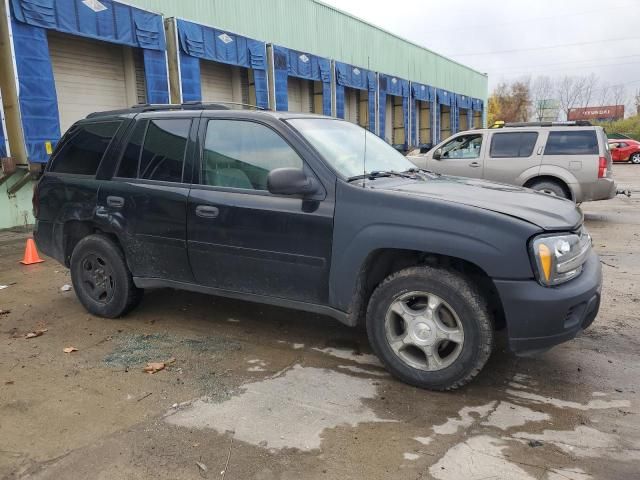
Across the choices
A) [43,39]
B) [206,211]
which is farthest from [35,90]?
[206,211]

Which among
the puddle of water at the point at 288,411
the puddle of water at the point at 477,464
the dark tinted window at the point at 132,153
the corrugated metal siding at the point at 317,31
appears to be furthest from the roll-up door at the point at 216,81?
the puddle of water at the point at 477,464

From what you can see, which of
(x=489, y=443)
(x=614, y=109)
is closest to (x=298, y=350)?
(x=489, y=443)

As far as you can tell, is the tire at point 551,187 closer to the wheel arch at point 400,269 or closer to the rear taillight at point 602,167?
the rear taillight at point 602,167

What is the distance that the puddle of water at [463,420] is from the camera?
3.01 metres

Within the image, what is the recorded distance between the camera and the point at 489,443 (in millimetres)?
2859

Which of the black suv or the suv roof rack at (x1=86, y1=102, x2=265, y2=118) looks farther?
the suv roof rack at (x1=86, y1=102, x2=265, y2=118)

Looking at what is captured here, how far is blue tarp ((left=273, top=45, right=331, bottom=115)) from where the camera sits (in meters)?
17.9

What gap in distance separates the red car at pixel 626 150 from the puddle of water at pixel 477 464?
31.4 meters

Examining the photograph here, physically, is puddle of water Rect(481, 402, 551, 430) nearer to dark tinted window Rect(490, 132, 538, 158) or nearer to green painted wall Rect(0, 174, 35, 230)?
dark tinted window Rect(490, 132, 538, 158)

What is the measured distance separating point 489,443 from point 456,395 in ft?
1.83

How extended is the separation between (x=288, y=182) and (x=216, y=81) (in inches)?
558

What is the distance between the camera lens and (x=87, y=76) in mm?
12742

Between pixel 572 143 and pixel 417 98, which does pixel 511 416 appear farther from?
pixel 417 98

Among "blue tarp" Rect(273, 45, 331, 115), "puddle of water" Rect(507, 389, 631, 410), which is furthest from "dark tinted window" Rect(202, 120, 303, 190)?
"blue tarp" Rect(273, 45, 331, 115)
